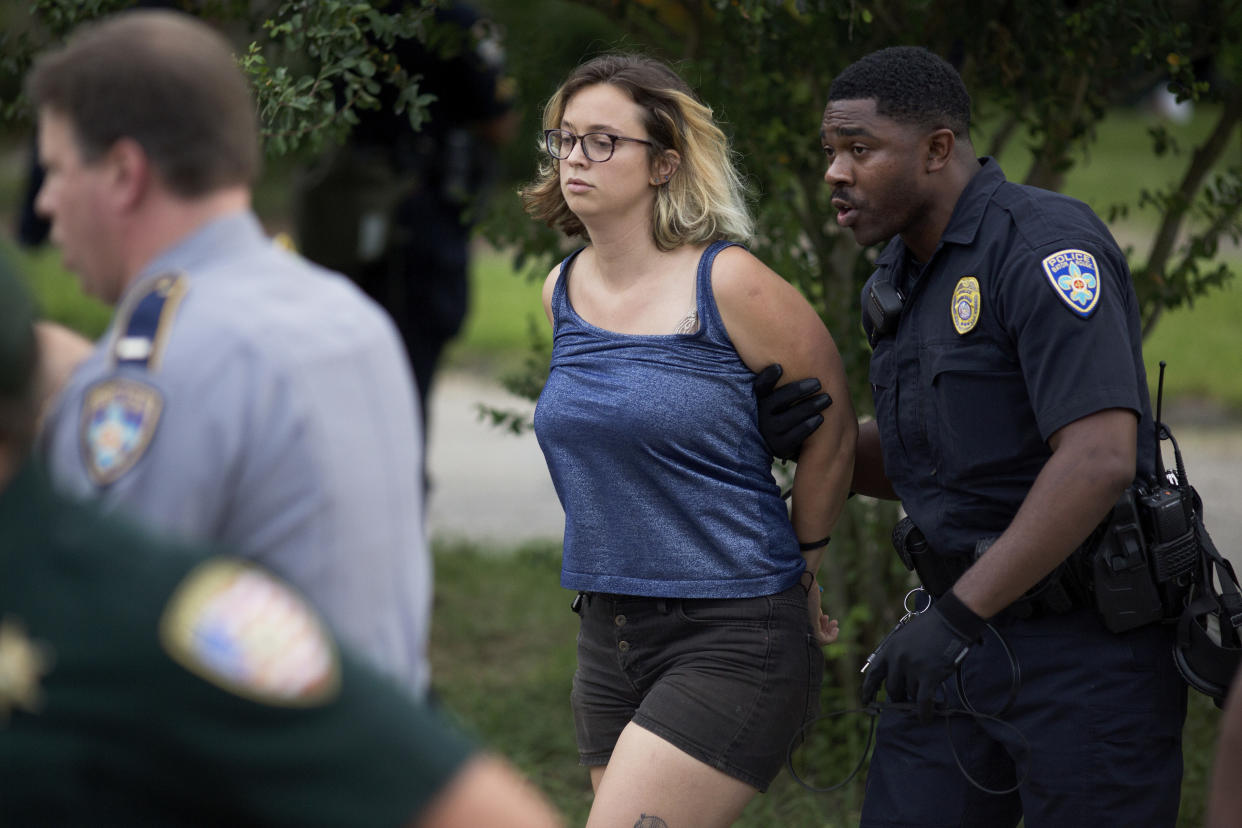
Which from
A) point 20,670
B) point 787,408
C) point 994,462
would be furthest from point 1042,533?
point 20,670

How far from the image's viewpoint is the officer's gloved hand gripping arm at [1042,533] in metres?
2.41

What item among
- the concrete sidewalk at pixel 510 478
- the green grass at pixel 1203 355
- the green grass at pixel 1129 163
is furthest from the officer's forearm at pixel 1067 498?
the green grass at pixel 1129 163

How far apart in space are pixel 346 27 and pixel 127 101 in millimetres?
1712

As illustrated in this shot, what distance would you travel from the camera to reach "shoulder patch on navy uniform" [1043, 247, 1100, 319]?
2.46 meters

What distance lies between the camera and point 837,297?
4.15m

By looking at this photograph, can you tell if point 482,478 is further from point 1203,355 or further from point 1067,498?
point 1067,498

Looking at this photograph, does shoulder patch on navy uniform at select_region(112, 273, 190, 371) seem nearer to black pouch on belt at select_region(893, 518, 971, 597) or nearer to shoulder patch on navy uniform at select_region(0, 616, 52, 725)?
shoulder patch on navy uniform at select_region(0, 616, 52, 725)

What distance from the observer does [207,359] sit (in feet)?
5.11

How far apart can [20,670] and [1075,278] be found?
1865 mm

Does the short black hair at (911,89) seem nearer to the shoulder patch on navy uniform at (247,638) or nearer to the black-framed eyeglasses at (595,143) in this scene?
the black-framed eyeglasses at (595,143)

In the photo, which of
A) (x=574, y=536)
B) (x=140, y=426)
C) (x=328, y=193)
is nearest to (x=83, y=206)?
(x=140, y=426)

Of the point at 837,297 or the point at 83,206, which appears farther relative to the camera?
the point at 837,297

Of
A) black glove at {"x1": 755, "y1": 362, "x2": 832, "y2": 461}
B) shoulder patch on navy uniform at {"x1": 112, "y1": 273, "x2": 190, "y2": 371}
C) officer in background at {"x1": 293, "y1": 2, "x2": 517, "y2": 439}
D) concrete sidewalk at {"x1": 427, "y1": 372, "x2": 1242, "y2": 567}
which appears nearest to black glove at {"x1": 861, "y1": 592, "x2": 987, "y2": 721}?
black glove at {"x1": 755, "y1": 362, "x2": 832, "y2": 461}

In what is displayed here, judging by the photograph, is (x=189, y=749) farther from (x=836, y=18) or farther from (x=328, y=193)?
(x=328, y=193)
